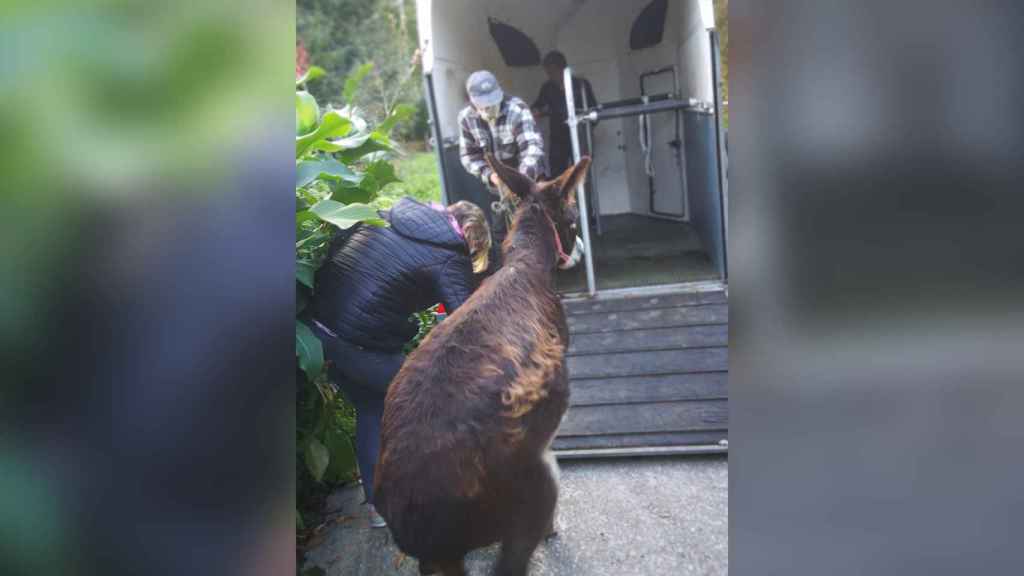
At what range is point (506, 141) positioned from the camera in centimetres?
208

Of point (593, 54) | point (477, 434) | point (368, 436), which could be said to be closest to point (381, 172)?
point (368, 436)

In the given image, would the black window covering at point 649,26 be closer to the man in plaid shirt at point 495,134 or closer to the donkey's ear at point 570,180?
the man in plaid shirt at point 495,134

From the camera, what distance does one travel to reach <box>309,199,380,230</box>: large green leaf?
67.0 inches

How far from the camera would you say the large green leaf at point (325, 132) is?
1810 mm

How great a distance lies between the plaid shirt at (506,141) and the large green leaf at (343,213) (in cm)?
40

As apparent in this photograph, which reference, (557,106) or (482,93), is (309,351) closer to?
(482,93)

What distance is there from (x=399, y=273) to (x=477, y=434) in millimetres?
522

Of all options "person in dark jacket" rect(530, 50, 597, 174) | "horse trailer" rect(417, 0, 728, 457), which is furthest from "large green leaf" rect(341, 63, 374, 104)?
"person in dark jacket" rect(530, 50, 597, 174)

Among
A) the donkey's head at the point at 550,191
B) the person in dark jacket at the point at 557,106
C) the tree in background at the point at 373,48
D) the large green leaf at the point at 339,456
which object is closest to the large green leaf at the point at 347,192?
the donkey's head at the point at 550,191
